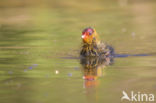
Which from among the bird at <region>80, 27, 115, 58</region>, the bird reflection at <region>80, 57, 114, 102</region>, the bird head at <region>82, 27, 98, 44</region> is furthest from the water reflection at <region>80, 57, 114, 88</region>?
the bird head at <region>82, 27, 98, 44</region>

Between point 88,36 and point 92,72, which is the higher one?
point 88,36

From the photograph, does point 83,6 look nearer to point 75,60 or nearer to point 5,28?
point 5,28

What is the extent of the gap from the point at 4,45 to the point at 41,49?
1.31 m

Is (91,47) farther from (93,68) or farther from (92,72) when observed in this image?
(92,72)

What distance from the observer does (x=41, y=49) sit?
13469 mm

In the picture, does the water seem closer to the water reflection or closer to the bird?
the water reflection

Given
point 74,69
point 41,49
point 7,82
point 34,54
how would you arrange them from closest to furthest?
point 7,82, point 74,69, point 34,54, point 41,49

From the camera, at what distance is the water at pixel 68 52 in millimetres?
8289

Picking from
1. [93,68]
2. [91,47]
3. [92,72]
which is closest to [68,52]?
[91,47]

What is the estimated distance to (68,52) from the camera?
12.9m

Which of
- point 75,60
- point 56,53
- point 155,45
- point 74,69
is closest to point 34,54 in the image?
point 56,53

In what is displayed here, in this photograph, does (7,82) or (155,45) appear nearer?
(7,82)

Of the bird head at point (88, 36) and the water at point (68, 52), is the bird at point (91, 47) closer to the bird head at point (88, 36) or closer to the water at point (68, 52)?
the bird head at point (88, 36)

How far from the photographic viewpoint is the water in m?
8.29
